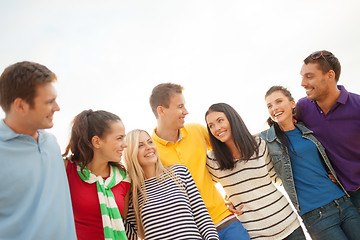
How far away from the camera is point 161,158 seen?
138 inches

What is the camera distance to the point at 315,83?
11.7ft

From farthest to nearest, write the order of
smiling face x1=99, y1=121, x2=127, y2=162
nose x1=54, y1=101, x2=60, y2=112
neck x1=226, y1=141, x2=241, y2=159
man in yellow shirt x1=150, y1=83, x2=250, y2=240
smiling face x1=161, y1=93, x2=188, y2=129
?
smiling face x1=161, y1=93, x2=188, y2=129, neck x1=226, y1=141, x2=241, y2=159, man in yellow shirt x1=150, y1=83, x2=250, y2=240, smiling face x1=99, y1=121, x2=127, y2=162, nose x1=54, y1=101, x2=60, y2=112

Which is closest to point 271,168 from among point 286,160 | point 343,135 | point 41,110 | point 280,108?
point 286,160

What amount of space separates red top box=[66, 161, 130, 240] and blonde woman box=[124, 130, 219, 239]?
0.38 m

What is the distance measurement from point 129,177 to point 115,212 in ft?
1.62

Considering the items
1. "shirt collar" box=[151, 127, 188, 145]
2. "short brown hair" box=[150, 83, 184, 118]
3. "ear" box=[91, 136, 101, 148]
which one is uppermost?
"short brown hair" box=[150, 83, 184, 118]

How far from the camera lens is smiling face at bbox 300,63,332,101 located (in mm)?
3543

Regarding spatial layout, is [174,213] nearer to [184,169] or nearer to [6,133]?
[184,169]

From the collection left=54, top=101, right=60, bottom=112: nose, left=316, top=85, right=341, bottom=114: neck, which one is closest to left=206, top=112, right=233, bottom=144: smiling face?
left=316, top=85, right=341, bottom=114: neck

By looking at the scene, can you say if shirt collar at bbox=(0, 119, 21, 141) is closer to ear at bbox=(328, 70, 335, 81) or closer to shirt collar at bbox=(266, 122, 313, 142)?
shirt collar at bbox=(266, 122, 313, 142)

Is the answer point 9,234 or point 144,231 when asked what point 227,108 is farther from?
point 9,234

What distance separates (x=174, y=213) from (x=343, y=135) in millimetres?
2160

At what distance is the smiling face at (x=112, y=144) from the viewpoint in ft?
9.51

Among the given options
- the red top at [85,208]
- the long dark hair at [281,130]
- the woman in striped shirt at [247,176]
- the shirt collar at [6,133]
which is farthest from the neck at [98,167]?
the long dark hair at [281,130]
